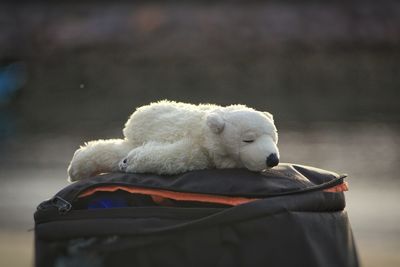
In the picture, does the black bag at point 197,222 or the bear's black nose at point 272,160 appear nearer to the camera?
the black bag at point 197,222

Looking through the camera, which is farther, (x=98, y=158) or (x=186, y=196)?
(x=98, y=158)

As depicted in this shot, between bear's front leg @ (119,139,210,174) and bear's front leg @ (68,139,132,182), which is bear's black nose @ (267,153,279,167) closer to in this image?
bear's front leg @ (119,139,210,174)

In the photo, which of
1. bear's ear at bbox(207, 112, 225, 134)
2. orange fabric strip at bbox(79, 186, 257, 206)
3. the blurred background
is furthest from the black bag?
the blurred background

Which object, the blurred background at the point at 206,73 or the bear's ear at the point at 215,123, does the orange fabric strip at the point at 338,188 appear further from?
the blurred background at the point at 206,73

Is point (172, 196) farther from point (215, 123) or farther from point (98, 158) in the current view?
point (98, 158)

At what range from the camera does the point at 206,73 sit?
49.8 feet

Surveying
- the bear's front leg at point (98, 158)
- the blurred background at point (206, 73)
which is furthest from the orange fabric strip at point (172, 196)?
the blurred background at point (206, 73)

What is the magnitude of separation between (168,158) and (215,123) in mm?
172

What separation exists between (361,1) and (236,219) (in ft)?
51.2

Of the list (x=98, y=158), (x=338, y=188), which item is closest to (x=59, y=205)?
(x=98, y=158)

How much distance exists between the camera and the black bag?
224 cm

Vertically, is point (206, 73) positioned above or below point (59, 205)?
above

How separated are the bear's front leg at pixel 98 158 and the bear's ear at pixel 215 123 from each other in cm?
33

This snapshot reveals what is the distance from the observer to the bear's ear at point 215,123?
95.0 inches
